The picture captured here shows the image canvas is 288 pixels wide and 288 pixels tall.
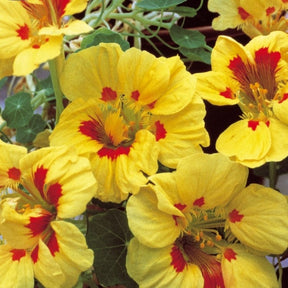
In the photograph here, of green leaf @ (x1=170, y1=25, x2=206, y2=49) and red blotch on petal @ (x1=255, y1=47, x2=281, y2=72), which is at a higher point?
Result: red blotch on petal @ (x1=255, y1=47, x2=281, y2=72)

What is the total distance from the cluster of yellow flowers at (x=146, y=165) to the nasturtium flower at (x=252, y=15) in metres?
0.13

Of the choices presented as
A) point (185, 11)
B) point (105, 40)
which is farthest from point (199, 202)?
point (185, 11)

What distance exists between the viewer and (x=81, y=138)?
2.04 ft

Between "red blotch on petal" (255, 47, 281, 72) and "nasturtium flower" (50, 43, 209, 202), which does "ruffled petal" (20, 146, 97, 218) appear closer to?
"nasturtium flower" (50, 43, 209, 202)

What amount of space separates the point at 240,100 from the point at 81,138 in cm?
20

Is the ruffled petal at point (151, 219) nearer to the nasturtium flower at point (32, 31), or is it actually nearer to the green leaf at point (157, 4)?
the nasturtium flower at point (32, 31)

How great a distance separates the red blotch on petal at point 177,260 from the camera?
60 centimetres

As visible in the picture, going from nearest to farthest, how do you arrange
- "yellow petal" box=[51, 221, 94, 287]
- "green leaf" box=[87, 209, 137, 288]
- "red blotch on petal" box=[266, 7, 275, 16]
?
1. "yellow petal" box=[51, 221, 94, 287]
2. "green leaf" box=[87, 209, 137, 288]
3. "red blotch on petal" box=[266, 7, 275, 16]

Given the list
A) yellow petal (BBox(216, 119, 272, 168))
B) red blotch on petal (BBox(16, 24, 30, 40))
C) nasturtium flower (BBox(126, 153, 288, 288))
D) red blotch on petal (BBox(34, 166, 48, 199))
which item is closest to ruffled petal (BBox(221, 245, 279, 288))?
nasturtium flower (BBox(126, 153, 288, 288))

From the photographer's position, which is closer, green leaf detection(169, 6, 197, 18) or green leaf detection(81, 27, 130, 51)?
green leaf detection(81, 27, 130, 51)

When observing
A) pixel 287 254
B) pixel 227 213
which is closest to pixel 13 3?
pixel 227 213

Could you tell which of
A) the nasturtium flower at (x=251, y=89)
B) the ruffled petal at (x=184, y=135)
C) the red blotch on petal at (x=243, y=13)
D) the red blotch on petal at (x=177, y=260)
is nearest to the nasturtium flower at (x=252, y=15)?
the red blotch on petal at (x=243, y=13)

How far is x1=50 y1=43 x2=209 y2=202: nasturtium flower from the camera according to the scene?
60 centimetres

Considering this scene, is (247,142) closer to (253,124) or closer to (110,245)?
(253,124)
